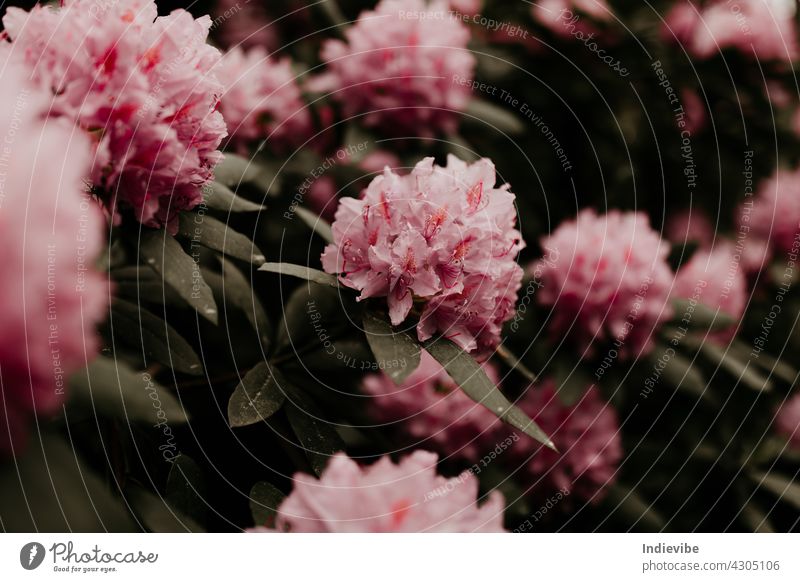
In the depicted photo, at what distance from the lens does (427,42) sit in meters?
0.93

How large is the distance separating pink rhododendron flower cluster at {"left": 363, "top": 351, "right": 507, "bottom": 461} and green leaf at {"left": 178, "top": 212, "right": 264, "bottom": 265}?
0.97 feet

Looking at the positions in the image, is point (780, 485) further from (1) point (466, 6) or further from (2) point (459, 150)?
(1) point (466, 6)

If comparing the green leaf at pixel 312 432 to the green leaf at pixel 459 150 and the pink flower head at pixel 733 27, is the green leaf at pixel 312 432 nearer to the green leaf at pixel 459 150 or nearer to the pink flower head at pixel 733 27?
the green leaf at pixel 459 150

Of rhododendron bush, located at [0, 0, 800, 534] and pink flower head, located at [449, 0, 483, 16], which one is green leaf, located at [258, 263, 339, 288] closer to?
rhododendron bush, located at [0, 0, 800, 534]

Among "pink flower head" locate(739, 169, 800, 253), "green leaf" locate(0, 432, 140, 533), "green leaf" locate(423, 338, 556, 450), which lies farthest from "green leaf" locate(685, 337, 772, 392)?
"green leaf" locate(0, 432, 140, 533)

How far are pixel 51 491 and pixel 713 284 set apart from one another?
97cm

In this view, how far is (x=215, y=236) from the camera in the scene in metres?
0.65

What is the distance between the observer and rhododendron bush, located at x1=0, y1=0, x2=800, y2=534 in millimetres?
557

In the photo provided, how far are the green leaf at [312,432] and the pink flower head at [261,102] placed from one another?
355 mm
